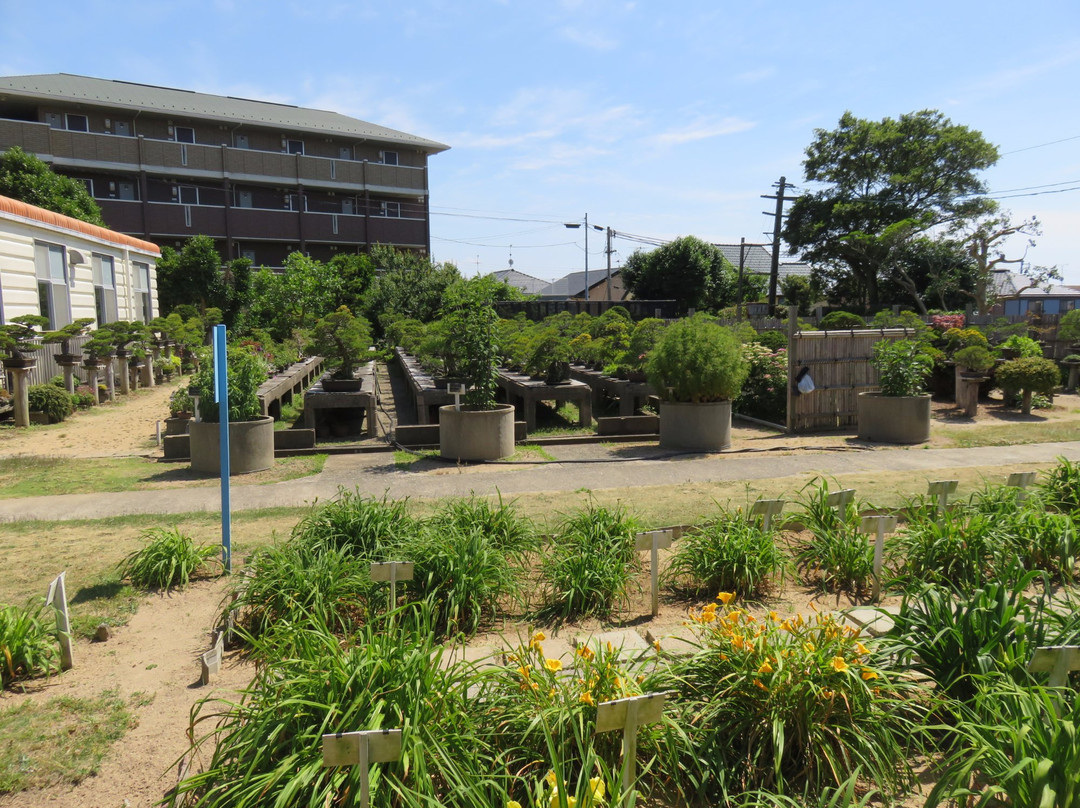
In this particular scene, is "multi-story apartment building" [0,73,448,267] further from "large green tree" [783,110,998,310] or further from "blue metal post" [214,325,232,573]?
"blue metal post" [214,325,232,573]

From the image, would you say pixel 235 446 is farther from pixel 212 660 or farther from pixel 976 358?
pixel 976 358

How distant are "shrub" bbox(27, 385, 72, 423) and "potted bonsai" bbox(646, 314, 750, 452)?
10.7m

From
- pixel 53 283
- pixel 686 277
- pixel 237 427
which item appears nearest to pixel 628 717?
pixel 237 427

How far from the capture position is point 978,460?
1002 cm

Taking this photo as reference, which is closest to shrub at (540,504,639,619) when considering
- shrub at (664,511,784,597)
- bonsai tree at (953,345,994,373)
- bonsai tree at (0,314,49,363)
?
shrub at (664,511,784,597)

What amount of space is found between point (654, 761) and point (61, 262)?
20.0 metres

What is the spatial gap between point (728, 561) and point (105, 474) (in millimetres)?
8161

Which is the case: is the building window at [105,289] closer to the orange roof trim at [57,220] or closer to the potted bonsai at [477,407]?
the orange roof trim at [57,220]

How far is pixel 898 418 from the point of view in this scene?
467 inches

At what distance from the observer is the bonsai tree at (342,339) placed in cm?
1378

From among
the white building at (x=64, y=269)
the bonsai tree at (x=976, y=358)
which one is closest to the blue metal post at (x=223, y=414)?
the white building at (x=64, y=269)

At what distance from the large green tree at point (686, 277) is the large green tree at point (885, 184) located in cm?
688

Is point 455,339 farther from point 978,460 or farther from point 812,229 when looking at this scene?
point 812,229

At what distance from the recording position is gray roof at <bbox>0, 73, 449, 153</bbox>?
35.2 meters
